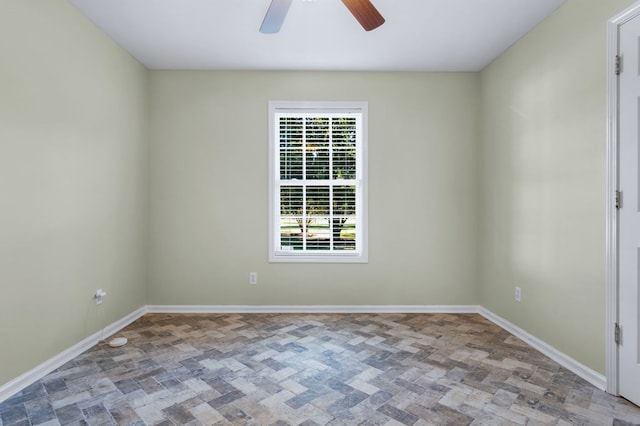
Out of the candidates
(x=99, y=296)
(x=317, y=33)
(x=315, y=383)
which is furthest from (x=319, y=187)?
(x=99, y=296)

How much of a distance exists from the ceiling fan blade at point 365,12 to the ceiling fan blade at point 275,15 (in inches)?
13.8

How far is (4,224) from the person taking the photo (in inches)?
79.3

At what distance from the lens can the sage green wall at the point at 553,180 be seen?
225 cm

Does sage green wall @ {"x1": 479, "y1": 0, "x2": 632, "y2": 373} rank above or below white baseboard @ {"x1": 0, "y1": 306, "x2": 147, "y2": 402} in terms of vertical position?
above

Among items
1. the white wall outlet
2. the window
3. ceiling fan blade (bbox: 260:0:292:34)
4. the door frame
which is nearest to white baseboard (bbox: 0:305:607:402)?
the door frame

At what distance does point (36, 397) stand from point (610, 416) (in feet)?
10.8

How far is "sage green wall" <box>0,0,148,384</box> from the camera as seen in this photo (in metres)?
2.06

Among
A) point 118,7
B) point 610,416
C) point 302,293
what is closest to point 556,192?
point 610,416

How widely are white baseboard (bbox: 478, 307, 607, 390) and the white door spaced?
0.16m

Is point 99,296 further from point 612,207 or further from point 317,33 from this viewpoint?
point 612,207

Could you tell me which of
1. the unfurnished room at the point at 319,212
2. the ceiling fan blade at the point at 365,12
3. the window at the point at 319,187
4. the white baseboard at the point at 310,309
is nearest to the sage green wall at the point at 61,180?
the unfurnished room at the point at 319,212

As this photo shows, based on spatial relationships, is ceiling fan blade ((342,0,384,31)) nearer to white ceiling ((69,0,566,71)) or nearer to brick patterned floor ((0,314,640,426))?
white ceiling ((69,0,566,71))

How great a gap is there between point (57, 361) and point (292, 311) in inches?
79.7

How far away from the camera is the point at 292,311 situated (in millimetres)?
3695
